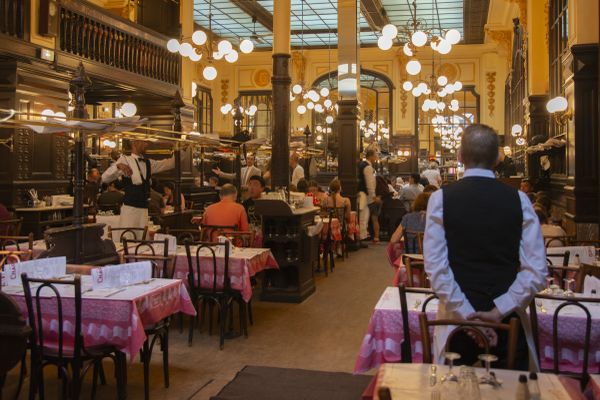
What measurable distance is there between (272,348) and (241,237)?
1960 mm

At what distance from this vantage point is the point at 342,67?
1216cm

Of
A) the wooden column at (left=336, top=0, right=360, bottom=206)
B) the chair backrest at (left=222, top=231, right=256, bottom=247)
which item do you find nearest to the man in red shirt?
the chair backrest at (left=222, top=231, right=256, bottom=247)

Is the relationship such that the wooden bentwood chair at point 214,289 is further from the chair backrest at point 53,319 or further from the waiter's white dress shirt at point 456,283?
the waiter's white dress shirt at point 456,283

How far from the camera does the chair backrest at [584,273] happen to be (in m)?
4.00

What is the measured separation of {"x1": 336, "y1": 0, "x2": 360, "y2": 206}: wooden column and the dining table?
32.2 feet

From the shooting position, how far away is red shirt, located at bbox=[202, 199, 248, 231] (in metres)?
7.21

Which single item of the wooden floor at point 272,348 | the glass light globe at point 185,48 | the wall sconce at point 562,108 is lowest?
the wooden floor at point 272,348

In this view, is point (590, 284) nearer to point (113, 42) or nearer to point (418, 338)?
point (418, 338)

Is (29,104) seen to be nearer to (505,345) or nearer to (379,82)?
(505,345)

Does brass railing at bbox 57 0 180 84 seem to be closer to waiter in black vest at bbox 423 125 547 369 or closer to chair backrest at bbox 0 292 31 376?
chair backrest at bbox 0 292 31 376

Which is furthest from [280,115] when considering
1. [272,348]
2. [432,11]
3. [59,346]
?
[432,11]

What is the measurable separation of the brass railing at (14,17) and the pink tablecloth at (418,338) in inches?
336

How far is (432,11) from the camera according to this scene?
18.1 metres

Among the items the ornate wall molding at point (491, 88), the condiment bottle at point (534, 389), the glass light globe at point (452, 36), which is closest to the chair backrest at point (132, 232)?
the condiment bottle at point (534, 389)
